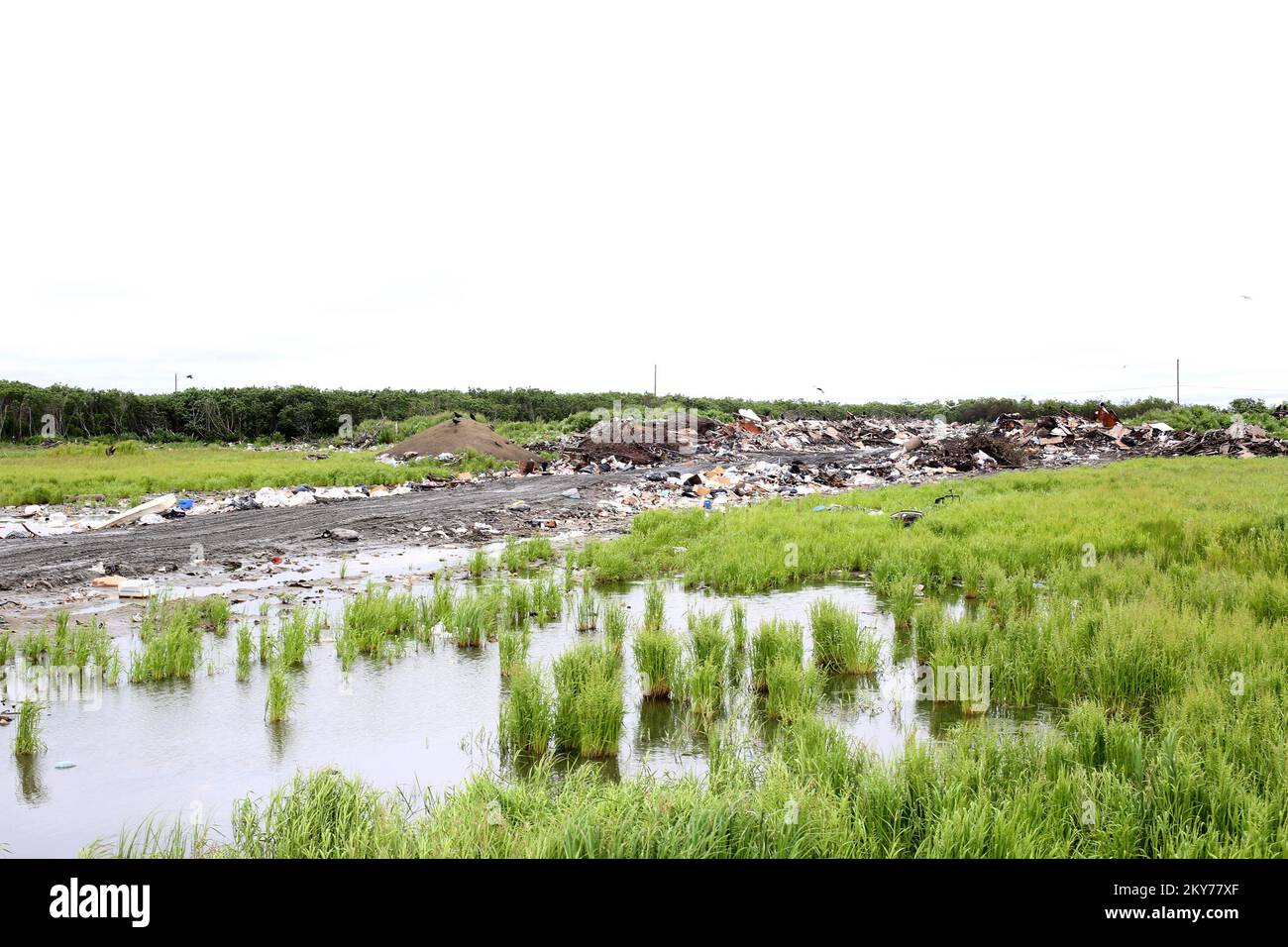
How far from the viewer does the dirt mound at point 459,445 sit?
2775 centimetres

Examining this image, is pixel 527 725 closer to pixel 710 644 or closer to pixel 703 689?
pixel 703 689

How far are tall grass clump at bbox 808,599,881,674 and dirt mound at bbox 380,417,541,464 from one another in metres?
20.8

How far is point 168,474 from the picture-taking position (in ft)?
72.0

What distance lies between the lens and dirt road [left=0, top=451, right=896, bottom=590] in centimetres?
1084

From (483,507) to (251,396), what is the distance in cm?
3671

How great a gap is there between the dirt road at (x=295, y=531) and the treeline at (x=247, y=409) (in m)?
23.2

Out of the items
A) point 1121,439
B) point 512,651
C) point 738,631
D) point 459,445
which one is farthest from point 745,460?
point 512,651

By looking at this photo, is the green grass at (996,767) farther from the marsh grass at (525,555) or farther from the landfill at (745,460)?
the landfill at (745,460)

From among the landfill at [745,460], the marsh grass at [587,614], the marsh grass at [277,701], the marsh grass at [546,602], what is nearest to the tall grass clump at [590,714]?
the marsh grass at [277,701]

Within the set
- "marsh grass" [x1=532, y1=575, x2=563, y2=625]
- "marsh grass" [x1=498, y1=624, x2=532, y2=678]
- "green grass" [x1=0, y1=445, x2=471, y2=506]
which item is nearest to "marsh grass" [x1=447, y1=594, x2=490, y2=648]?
"marsh grass" [x1=498, y1=624, x2=532, y2=678]

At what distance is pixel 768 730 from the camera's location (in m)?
5.38

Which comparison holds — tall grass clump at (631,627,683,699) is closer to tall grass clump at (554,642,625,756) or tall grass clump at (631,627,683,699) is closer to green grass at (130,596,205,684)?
tall grass clump at (554,642,625,756)
